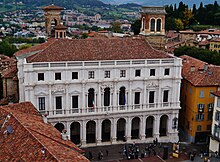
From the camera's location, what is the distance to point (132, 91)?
5488 cm

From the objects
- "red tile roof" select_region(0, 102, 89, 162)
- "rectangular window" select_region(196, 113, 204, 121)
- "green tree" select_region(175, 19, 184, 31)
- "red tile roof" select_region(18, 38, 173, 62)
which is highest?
"green tree" select_region(175, 19, 184, 31)

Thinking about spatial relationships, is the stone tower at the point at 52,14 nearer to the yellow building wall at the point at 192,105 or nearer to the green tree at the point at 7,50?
the green tree at the point at 7,50

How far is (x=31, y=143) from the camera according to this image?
99.3ft

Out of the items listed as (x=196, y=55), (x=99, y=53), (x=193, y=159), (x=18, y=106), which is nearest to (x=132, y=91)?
(x=99, y=53)

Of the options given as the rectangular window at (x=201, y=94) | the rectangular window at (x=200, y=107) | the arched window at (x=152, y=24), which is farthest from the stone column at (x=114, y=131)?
the arched window at (x=152, y=24)

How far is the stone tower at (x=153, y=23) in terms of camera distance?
66312 mm

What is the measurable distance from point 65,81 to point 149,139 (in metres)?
15.7

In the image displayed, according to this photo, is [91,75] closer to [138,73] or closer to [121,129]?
[138,73]

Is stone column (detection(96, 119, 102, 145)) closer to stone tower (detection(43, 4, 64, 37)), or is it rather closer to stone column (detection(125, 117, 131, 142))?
stone column (detection(125, 117, 131, 142))

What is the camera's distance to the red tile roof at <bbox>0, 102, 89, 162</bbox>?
2847cm

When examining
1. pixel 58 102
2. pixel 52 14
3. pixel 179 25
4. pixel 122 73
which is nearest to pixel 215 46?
pixel 179 25

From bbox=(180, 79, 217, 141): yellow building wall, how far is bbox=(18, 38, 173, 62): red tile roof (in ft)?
21.7

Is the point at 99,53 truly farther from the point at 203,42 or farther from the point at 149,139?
the point at 203,42

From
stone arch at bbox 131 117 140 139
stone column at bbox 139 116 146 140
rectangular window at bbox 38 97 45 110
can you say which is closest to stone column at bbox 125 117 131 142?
stone arch at bbox 131 117 140 139
